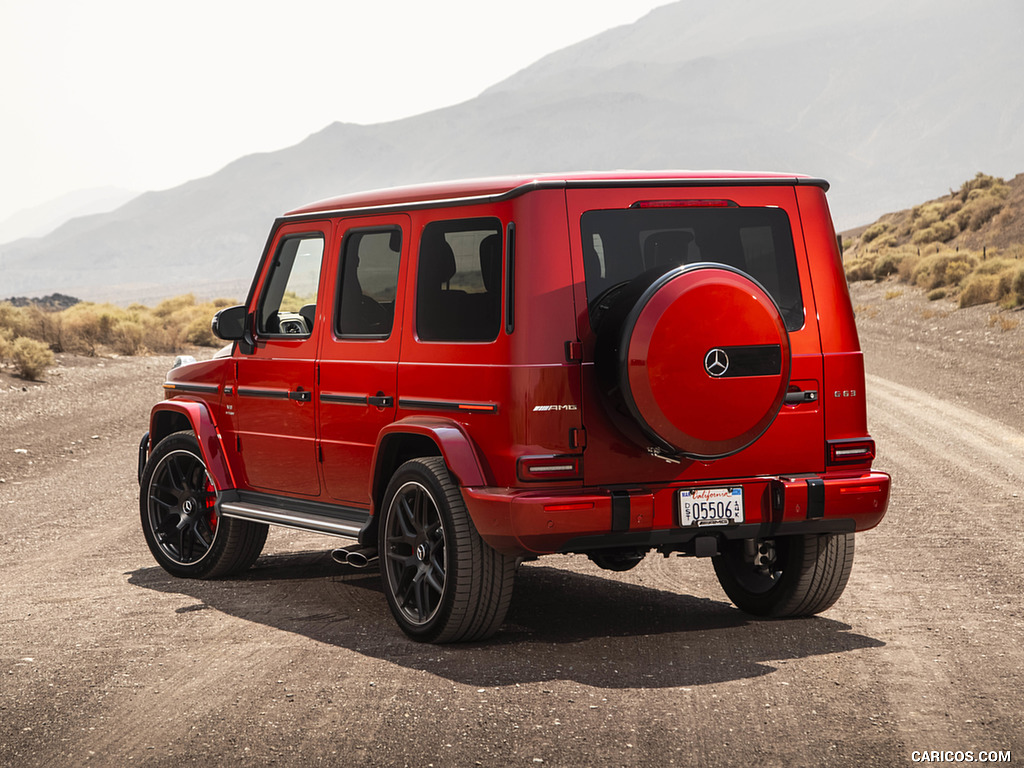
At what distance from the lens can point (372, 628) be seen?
6348 mm

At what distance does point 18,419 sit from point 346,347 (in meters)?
13.1

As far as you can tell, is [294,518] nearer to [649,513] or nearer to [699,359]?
[649,513]

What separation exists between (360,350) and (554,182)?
153 cm

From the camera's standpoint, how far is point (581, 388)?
5.46 m

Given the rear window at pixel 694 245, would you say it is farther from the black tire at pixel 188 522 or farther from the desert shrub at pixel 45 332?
the desert shrub at pixel 45 332

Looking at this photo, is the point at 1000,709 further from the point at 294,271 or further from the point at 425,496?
the point at 294,271

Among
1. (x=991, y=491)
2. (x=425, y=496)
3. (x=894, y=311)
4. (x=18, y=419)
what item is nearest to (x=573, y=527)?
(x=425, y=496)

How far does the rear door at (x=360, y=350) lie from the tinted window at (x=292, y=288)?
0.99 ft

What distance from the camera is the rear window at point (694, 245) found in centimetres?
561

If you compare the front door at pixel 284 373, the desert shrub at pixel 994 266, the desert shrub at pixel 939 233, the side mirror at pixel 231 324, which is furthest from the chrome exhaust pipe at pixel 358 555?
the desert shrub at pixel 939 233

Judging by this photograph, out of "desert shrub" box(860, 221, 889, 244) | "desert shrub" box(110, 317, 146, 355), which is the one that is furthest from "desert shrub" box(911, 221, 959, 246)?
"desert shrub" box(110, 317, 146, 355)

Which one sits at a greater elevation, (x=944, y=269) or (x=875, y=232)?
(x=875, y=232)

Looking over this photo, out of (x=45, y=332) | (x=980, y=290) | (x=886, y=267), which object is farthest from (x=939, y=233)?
(x=45, y=332)

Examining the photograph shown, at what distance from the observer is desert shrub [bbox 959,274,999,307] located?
97.8ft
